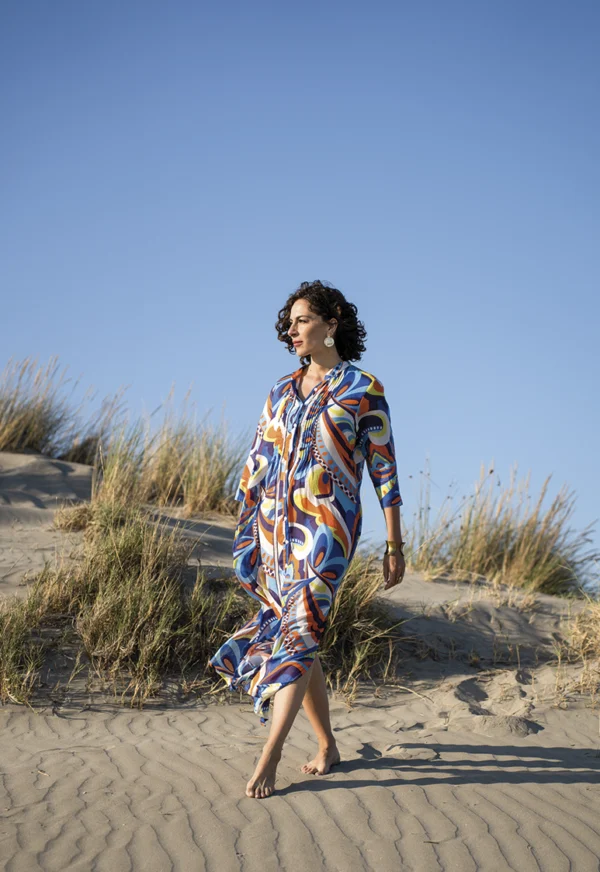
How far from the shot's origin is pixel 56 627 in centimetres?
638

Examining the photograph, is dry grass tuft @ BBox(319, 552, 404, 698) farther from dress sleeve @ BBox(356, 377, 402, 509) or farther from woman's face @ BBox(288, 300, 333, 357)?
woman's face @ BBox(288, 300, 333, 357)

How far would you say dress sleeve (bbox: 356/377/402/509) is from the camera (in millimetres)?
4004

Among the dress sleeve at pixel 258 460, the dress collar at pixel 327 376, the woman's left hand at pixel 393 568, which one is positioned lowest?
the woman's left hand at pixel 393 568

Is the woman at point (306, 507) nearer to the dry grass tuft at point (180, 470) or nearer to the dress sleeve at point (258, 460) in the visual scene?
the dress sleeve at point (258, 460)

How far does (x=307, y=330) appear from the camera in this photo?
13.6 feet

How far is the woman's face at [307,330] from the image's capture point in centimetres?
414

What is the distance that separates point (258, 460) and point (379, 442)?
1.97 feet

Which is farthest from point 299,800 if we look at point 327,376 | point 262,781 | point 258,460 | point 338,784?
point 327,376

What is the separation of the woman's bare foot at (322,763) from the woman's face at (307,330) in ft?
6.00

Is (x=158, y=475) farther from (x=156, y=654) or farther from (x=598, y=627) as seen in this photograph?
(x=598, y=627)

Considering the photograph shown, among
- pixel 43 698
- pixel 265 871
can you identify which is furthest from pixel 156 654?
pixel 265 871

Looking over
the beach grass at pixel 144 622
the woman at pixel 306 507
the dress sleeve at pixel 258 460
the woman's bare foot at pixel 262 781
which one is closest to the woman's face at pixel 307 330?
the woman at pixel 306 507

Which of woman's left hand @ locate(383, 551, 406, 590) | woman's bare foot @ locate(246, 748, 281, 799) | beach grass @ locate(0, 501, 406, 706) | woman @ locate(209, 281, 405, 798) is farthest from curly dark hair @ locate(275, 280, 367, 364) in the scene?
beach grass @ locate(0, 501, 406, 706)

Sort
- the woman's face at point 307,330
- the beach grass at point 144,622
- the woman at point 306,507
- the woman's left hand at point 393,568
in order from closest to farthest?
the woman at point 306,507, the woman's left hand at point 393,568, the woman's face at point 307,330, the beach grass at point 144,622
